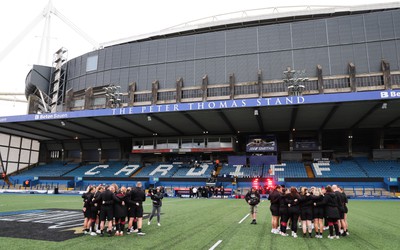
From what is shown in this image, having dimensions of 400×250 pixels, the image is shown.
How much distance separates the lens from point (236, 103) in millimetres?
31344

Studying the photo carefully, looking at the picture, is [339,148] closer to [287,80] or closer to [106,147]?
[287,80]

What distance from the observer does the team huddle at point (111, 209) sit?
10.5 m

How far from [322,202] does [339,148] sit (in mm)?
38899

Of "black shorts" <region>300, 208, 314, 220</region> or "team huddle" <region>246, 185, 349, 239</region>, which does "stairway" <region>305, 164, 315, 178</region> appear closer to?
"team huddle" <region>246, 185, 349, 239</region>

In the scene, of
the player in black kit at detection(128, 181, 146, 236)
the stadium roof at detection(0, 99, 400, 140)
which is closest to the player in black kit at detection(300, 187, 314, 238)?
the player in black kit at detection(128, 181, 146, 236)

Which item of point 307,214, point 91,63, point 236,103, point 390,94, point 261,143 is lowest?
point 307,214

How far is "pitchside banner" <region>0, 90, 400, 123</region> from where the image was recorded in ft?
91.8

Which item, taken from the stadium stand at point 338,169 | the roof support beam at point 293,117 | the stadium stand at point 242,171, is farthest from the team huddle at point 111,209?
the stadium stand at point 338,169

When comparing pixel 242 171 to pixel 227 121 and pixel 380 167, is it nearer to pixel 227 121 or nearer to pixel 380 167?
pixel 227 121

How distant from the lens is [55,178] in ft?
152

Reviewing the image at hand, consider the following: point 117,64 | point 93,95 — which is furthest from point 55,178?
point 117,64

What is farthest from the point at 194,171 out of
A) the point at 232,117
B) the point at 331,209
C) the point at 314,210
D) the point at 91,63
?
the point at 331,209

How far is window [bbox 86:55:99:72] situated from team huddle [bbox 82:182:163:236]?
46886 mm

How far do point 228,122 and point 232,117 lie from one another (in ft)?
8.98
